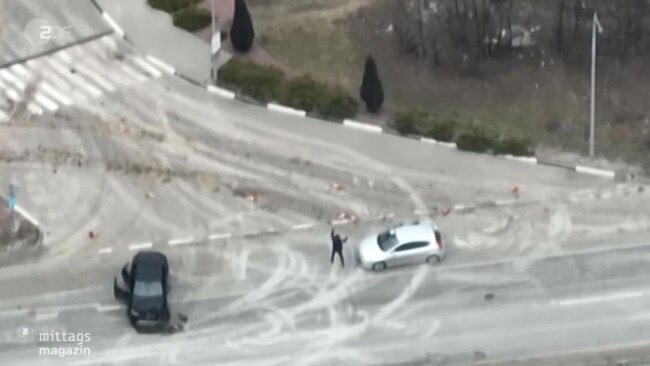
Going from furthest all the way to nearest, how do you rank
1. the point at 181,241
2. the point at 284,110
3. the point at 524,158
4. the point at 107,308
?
the point at 284,110, the point at 524,158, the point at 181,241, the point at 107,308

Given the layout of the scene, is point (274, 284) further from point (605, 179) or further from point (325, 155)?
point (605, 179)

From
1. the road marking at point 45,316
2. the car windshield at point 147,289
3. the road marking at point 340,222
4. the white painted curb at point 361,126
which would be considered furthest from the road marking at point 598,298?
the road marking at point 45,316

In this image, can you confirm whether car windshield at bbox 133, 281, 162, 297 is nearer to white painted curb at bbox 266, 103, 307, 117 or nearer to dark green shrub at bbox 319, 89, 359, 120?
white painted curb at bbox 266, 103, 307, 117

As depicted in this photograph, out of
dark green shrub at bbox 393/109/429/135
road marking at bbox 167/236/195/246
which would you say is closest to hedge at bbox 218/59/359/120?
dark green shrub at bbox 393/109/429/135

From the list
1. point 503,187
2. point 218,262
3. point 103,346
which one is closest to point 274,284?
point 218,262

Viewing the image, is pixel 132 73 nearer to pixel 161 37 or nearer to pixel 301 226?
pixel 161 37

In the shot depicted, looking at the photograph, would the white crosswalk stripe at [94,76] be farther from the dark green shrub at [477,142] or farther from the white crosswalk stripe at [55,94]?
the dark green shrub at [477,142]

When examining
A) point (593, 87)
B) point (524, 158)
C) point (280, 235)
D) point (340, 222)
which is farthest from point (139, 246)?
point (593, 87)
